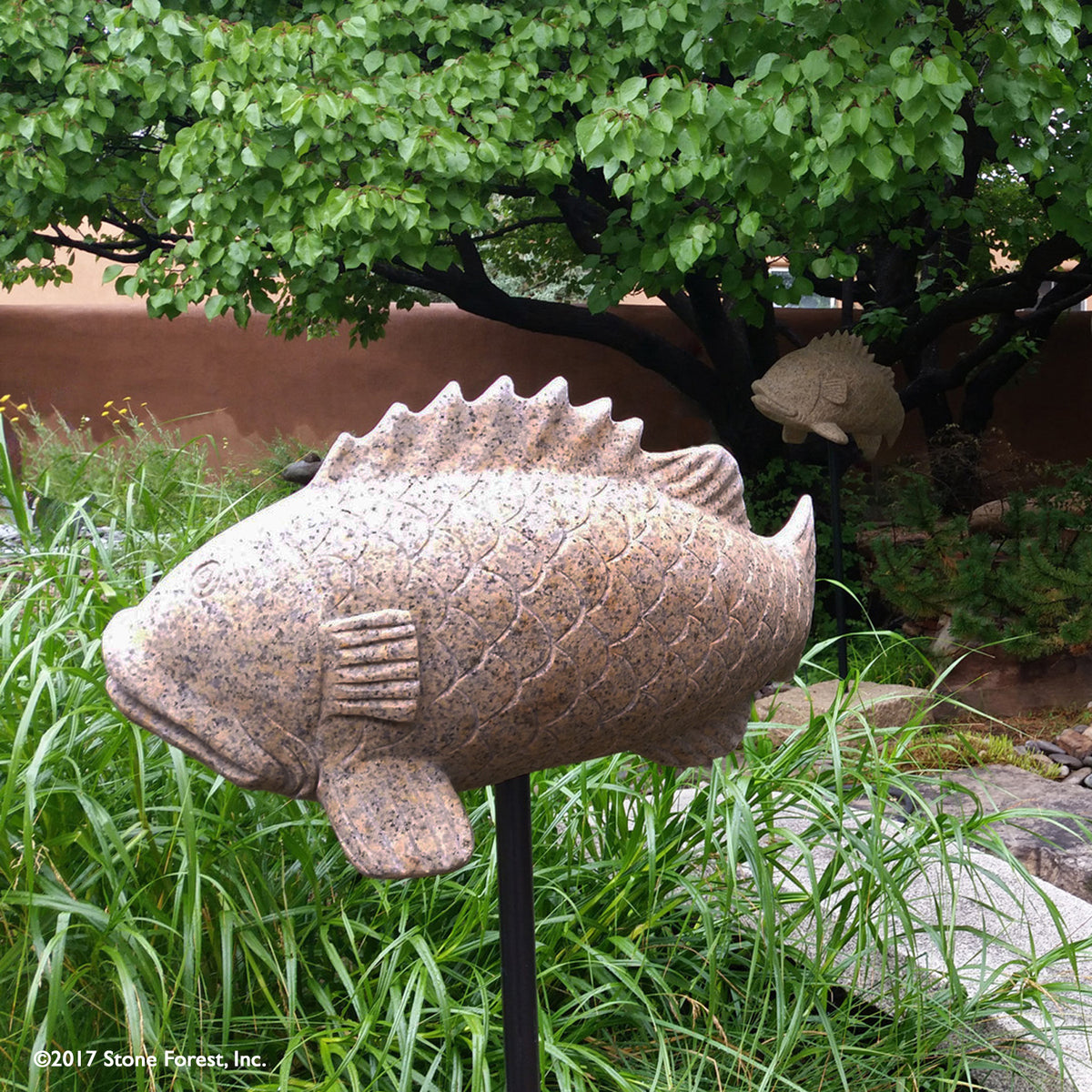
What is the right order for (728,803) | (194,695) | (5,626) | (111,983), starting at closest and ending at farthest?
(194,695), (111,983), (5,626), (728,803)

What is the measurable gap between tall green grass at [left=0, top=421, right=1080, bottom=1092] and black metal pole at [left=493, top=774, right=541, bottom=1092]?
0.26 m

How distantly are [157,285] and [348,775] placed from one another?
3791 millimetres

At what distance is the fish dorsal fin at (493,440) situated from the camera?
1.22 meters

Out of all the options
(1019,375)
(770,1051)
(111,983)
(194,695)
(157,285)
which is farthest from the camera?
(1019,375)

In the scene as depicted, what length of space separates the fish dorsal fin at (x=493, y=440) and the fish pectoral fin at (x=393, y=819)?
1.05 ft

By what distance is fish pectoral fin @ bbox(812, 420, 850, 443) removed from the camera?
4.43m

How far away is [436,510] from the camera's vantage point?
46.8 inches

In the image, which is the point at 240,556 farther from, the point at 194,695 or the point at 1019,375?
the point at 1019,375

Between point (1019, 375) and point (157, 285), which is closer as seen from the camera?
point (157, 285)

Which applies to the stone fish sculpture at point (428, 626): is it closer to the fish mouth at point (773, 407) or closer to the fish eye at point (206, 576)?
the fish eye at point (206, 576)

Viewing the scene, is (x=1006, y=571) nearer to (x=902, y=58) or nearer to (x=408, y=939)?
(x=902, y=58)

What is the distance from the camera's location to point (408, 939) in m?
2.01

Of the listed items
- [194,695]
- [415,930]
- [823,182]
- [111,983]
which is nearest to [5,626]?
[111,983]

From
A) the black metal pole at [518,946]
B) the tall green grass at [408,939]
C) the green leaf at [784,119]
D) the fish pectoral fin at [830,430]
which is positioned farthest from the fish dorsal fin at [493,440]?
the fish pectoral fin at [830,430]
